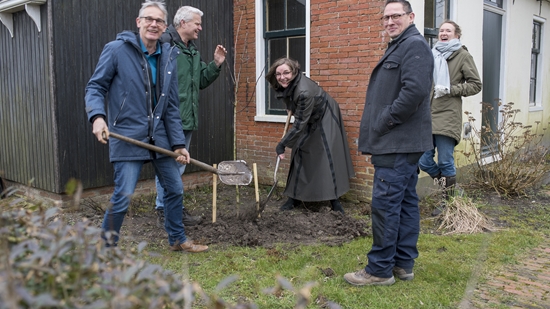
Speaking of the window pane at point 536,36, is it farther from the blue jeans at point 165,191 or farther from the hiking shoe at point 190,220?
the blue jeans at point 165,191

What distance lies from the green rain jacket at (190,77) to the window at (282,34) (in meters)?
1.93

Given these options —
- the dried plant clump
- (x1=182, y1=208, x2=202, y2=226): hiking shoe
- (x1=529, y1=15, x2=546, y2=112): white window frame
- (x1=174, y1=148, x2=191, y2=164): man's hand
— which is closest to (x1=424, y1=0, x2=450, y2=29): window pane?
the dried plant clump

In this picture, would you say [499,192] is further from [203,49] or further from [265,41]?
[203,49]

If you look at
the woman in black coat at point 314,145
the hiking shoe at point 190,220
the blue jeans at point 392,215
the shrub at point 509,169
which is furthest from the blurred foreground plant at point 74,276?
the shrub at point 509,169

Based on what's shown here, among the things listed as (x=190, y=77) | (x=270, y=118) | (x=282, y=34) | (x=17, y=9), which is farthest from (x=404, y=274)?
(x=17, y=9)

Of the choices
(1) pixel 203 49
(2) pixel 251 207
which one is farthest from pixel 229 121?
(2) pixel 251 207

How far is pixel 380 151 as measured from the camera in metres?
3.65

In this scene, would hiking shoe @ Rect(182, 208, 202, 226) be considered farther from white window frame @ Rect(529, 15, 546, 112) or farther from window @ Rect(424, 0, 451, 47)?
white window frame @ Rect(529, 15, 546, 112)

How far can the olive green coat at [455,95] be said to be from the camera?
18.6 feet

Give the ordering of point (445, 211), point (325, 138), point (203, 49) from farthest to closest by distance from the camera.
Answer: point (203, 49) → point (325, 138) → point (445, 211)

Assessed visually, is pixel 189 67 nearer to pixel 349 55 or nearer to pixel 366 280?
pixel 349 55

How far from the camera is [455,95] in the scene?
5.74 metres

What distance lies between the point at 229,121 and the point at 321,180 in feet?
7.94

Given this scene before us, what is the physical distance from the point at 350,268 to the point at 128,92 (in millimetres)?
2285
